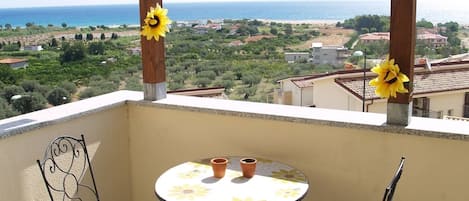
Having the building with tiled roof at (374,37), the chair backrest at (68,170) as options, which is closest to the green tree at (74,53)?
the chair backrest at (68,170)

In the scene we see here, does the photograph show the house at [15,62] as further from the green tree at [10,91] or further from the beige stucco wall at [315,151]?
the beige stucco wall at [315,151]

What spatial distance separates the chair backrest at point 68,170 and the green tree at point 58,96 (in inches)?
15.8

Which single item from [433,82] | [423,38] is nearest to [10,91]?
[423,38]

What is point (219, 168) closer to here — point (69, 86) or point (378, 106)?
point (378, 106)

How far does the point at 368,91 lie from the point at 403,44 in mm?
662

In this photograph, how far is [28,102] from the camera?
290cm

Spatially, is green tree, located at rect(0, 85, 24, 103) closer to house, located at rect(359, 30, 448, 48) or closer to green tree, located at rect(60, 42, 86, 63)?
green tree, located at rect(60, 42, 86, 63)

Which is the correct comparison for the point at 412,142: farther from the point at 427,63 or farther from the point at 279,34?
the point at 279,34

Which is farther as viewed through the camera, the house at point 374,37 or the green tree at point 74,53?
the green tree at point 74,53

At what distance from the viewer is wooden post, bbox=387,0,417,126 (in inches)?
90.8

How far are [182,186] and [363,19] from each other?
1724mm

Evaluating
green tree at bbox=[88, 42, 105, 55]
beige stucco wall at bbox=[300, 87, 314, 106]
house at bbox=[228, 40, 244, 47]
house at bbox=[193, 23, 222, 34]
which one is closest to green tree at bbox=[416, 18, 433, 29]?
beige stucco wall at bbox=[300, 87, 314, 106]

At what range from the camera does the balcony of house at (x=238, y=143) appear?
91.9 inches

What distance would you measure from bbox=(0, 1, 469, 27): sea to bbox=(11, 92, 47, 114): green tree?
1.81 feet
